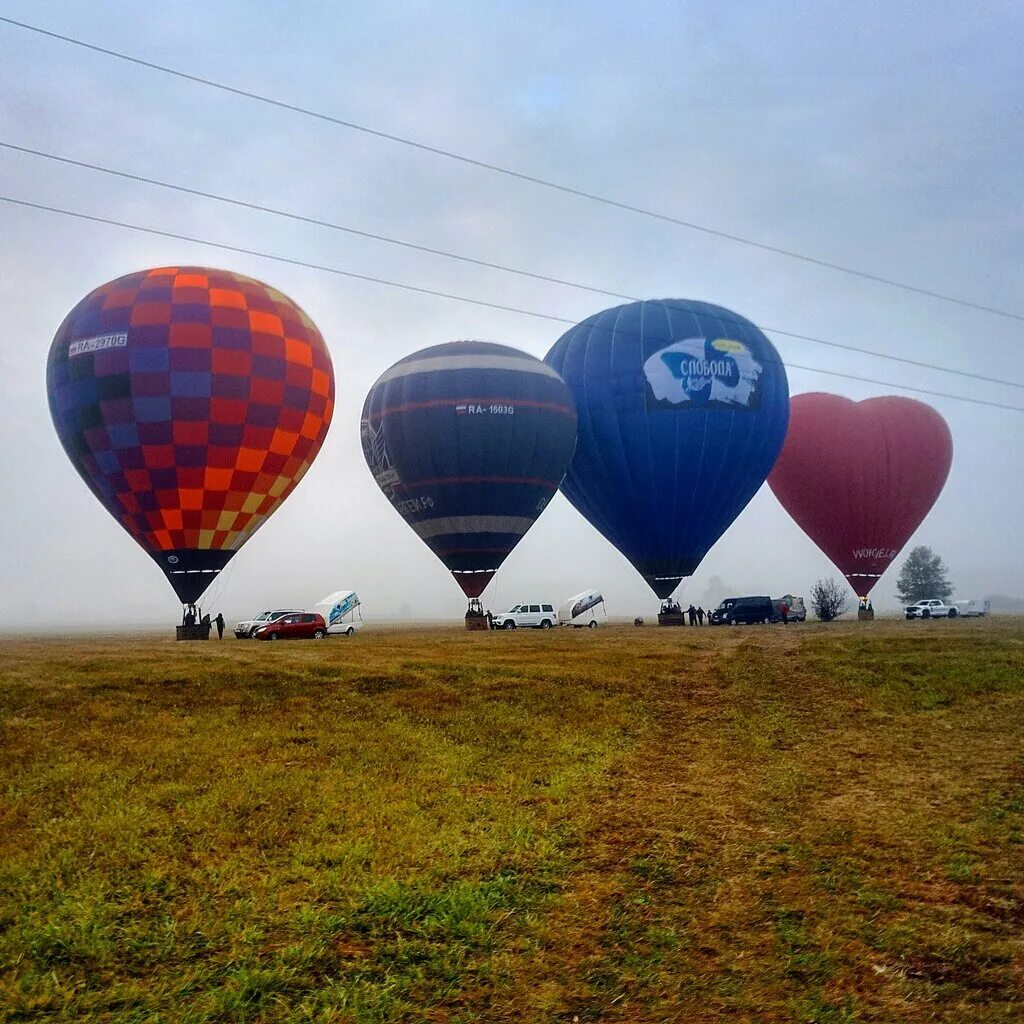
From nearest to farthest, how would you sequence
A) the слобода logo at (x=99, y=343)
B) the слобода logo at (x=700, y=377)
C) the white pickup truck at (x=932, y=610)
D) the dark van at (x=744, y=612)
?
the слобода logo at (x=99, y=343) < the слобода logo at (x=700, y=377) < the dark van at (x=744, y=612) < the white pickup truck at (x=932, y=610)

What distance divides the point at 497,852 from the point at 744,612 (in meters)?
42.5

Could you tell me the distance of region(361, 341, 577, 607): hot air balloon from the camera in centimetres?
3984

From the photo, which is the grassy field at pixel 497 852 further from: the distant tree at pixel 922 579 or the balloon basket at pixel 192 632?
the distant tree at pixel 922 579

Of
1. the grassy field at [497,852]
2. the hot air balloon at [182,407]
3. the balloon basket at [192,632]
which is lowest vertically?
the grassy field at [497,852]

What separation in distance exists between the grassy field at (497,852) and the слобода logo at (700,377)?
25690mm

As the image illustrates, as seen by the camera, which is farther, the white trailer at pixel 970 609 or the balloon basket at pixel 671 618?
the white trailer at pixel 970 609

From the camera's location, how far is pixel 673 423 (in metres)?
42.7

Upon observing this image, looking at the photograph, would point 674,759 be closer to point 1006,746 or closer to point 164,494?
point 1006,746

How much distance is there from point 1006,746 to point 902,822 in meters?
5.25

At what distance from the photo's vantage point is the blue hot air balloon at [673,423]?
42844 mm

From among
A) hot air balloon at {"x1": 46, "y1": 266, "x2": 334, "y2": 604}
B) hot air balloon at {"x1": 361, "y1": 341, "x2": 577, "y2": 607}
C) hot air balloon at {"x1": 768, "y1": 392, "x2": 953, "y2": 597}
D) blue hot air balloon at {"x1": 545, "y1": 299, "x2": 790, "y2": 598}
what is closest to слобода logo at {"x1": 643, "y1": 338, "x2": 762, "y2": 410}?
blue hot air balloon at {"x1": 545, "y1": 299, "x2": 790, "y2": 598}

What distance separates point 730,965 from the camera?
7.51 metres

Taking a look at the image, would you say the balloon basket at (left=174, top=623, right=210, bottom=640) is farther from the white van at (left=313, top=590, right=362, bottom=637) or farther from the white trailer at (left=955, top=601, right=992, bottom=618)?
the white trailer at (left=955, top=601, right=992, bottom=618)

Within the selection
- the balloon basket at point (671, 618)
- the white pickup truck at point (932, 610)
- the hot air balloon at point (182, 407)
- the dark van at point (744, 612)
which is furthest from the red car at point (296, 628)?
the white pickup truck at point (932, 610)
